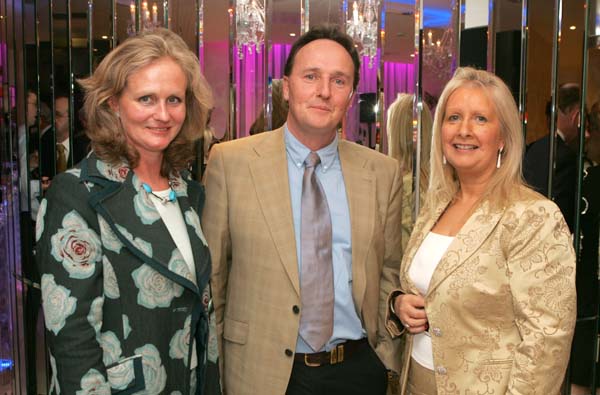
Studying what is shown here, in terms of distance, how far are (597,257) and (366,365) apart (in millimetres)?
1292

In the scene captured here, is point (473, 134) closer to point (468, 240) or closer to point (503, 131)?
point (503, 131)

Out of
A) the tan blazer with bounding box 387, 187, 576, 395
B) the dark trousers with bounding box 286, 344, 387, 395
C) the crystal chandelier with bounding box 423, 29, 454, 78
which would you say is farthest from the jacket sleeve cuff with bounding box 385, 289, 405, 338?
the crystal chandelier with bounding box 423, 29, 454, 78

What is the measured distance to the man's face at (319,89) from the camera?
2.07 metres

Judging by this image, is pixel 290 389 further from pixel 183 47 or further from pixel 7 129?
pixel 7 129

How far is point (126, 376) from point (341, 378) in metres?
0.78

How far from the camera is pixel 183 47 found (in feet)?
6.00

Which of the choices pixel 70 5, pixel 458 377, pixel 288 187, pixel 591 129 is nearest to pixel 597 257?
pixel 591 129

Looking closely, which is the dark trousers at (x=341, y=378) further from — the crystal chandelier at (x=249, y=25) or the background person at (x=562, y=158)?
the crystal chandelier at (x=249, y=25)

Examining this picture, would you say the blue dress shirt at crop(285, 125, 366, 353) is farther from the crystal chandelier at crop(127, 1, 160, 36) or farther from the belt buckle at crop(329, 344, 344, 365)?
the crystal chandelier at crop(127, 1, 160, 36)

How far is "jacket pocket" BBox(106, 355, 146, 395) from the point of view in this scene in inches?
61.6

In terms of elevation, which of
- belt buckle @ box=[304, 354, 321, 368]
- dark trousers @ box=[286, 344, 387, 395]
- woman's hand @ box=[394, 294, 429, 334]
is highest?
woman's hand @ box=[394, 294, 429, 334]

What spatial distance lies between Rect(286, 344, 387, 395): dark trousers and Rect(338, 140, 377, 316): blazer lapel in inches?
7.7

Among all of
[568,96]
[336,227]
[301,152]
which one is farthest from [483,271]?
[568,96]

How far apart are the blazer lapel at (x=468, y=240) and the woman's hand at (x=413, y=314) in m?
0.09
